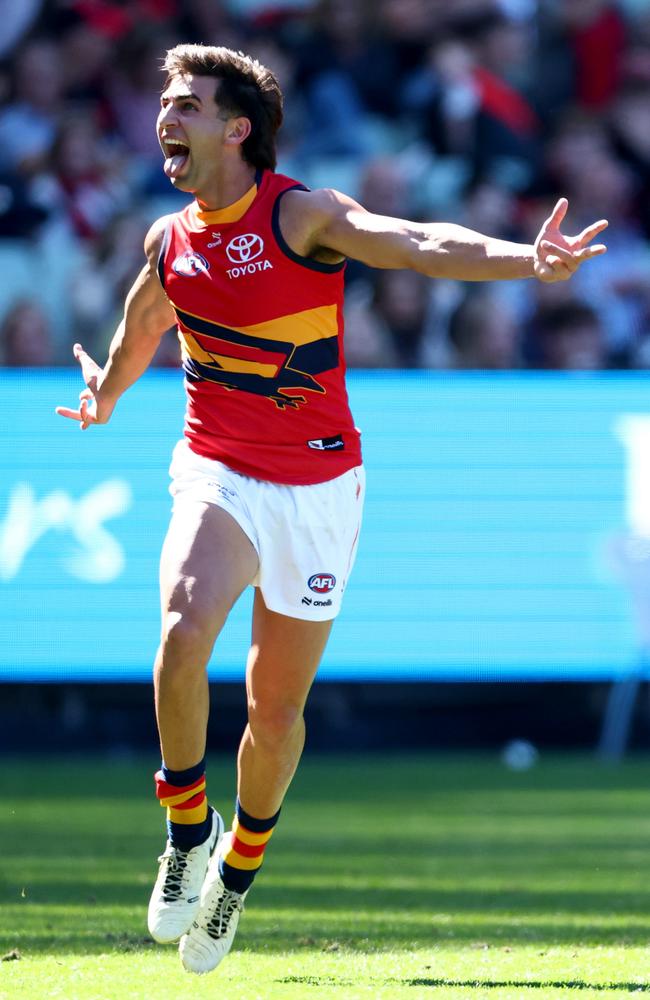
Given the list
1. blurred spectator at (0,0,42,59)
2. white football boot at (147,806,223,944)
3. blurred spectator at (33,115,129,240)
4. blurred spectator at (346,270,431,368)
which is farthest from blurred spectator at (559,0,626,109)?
white football boot at (147,806,223,944)

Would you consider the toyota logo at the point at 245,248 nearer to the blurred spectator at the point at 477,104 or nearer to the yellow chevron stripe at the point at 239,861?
the yellow chevron stripe at the point at 239,861

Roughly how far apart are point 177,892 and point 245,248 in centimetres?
199

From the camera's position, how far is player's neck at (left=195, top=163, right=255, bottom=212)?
5.37 m

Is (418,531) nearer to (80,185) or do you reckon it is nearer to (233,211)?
(80,185)

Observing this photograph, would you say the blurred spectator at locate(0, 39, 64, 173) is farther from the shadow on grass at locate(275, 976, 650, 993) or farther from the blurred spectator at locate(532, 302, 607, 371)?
the shadow on grass at locate(275, 976, 650, 993)

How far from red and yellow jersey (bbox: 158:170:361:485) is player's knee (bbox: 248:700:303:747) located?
0.72 metres

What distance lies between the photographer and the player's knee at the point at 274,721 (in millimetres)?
5406

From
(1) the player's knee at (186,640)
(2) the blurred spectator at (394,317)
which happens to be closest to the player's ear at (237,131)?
(1) the player's knee at (186,640)

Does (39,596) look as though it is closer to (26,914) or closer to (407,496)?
(407,496)

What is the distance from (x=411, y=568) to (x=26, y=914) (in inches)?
231

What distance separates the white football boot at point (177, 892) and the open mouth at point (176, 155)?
2.10 meters

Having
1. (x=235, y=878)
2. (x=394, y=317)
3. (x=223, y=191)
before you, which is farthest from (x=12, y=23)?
(x=235, y=878)

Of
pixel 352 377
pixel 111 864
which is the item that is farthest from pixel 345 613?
pixel 111 864

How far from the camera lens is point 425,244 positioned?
4930 mm
